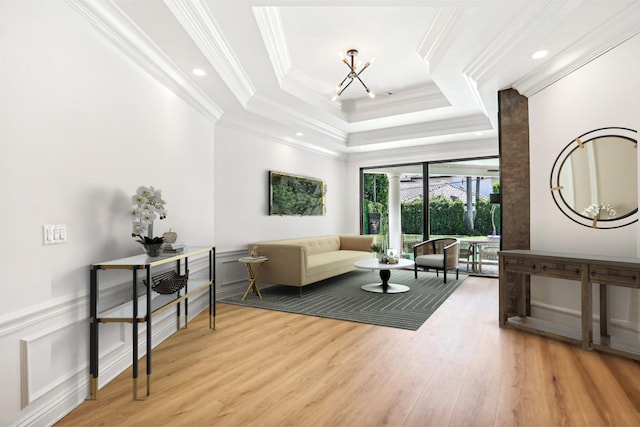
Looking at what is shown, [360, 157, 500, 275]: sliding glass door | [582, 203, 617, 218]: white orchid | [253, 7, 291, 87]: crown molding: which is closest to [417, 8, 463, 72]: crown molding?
[253, 7, 291, 87]: crown molding

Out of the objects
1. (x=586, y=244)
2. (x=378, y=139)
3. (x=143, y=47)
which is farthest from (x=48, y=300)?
(x=378, y=139)

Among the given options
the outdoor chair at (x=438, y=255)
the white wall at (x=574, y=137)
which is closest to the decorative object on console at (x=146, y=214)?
the white wall at (x=574, y=137)

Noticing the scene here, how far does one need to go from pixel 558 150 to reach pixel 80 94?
432cm

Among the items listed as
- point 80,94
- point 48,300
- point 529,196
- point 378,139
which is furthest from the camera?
point 378,139

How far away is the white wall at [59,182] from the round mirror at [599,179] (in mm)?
4110

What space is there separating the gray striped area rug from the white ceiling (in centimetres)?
267

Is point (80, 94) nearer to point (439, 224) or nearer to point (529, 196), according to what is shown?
point (529, 196)

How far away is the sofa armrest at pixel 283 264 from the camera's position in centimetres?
532

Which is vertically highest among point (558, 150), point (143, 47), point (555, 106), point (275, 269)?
point (143, 47)

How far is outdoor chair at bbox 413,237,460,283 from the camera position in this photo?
21.2 feet

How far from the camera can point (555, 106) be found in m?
3.83

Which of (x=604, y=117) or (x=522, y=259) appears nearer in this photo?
(x=604, y=117)

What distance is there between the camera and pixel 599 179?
346cm

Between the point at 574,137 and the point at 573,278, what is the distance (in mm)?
1414
